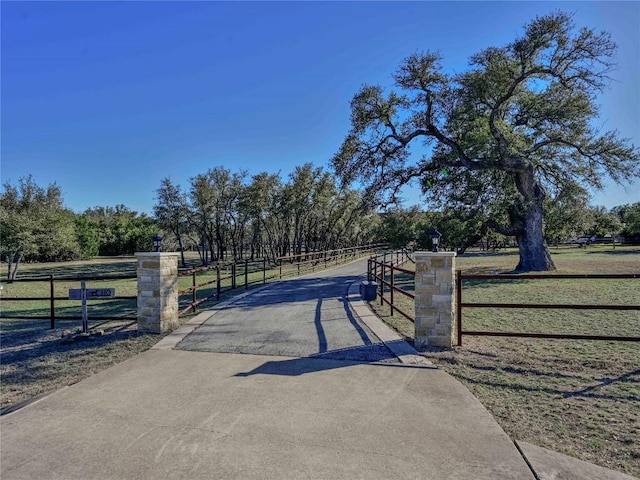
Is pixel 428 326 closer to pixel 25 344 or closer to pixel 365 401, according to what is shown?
pixel 365 401

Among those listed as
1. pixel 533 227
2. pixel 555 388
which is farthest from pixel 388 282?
pixel 555 388

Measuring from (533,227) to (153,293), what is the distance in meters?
15.8

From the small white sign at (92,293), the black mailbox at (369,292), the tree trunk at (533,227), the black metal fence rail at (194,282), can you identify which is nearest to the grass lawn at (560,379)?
the black mailbox at (369,292)

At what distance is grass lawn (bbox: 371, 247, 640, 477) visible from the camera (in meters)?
3.13

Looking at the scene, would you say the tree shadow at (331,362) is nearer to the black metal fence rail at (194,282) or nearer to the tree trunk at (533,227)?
the black metal fence rail at (194,282)

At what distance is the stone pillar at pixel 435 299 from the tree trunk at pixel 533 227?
12.7 metres

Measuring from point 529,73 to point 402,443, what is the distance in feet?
51.6

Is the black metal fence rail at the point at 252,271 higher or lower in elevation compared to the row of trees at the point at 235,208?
lower

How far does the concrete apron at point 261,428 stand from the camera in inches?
109

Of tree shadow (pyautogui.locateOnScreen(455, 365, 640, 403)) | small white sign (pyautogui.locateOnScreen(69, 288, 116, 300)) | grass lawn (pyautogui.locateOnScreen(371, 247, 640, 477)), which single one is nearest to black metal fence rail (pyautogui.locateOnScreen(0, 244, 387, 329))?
small white sign (pyautogui.locateOnScreen(69, 288, 116, 300))

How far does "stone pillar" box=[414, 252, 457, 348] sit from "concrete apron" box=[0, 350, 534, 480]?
3.40ft

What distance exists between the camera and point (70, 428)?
3.41 metres

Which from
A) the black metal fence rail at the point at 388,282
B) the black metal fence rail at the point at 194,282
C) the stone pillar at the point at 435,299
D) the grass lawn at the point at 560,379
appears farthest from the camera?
the black metal fence rail at the point at 194,282

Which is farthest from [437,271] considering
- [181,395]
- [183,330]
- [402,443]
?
[183,330]
